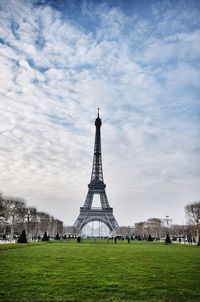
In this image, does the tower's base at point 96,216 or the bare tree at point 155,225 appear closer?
the bare tree at point 155,225

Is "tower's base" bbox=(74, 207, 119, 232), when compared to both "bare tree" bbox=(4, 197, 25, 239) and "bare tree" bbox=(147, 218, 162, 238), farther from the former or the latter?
"bare tree" bbox=(4, 197, 25, 239)

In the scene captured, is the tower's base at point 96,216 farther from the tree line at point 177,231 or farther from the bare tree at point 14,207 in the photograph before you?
the bare tree at point 14,207

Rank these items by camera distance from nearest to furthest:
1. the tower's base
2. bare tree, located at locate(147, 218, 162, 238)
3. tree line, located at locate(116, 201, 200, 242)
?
1. tree line, located at locate(116, 201, 200, 242)
2. bare tree, located at locate(147, 218, 162, 238)
3. the tower's base

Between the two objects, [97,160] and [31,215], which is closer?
[31,215]

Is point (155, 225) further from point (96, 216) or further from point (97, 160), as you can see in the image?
point (97, 160)

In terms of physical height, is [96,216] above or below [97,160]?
below

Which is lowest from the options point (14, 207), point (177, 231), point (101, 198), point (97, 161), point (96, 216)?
point (177, 231)

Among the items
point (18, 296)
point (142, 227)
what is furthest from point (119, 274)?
point (142, 227)

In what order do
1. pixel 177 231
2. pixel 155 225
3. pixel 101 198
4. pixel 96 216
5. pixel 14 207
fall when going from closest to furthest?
1. pixel 14 207
2. pixel 155 225
3. pixel 96 216
4. pixel 101 198
5. pixel 177 231

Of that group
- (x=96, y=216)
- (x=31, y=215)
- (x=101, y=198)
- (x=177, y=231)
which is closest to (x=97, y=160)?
(x=101, y=198)

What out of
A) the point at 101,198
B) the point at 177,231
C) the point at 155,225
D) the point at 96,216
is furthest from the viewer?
the point at 177,231

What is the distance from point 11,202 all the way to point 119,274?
5774cm

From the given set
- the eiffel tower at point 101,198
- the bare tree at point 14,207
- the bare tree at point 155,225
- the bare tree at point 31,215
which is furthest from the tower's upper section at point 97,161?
the bare tree at point 14,207

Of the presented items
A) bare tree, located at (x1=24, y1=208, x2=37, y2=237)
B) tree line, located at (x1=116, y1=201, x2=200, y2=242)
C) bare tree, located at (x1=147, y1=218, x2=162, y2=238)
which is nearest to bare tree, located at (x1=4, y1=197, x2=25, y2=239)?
bare tree, located at (x1=24, y1=208, x2=37, y2=237)
